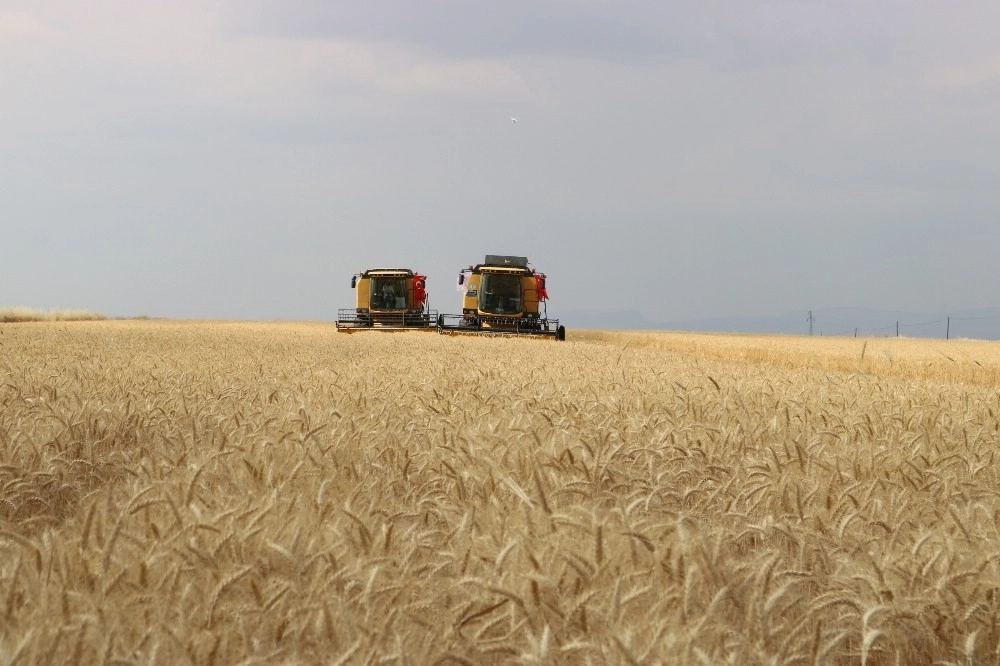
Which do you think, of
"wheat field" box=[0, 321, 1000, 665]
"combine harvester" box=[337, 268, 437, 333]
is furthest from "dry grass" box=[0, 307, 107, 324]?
"wheat field" box=[0, 321, 1000, 665]

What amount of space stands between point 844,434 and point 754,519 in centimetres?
199

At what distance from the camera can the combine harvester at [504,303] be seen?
32.5 meters

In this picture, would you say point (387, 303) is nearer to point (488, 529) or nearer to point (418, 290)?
point (418, 290)

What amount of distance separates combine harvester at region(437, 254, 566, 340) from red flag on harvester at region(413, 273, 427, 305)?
483cm

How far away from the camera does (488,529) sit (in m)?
2.82

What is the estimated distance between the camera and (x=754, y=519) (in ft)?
10.7

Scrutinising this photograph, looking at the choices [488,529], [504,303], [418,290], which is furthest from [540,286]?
[488,529]

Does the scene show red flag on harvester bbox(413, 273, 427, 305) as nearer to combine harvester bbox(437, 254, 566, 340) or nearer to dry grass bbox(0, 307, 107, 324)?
combine harvester bbox(437, 254, 566, 340)

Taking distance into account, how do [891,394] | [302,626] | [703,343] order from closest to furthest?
1. [302,626]
2. [891,394]
3. [703,343]

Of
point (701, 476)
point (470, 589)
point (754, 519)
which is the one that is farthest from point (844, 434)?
point (470, 589)

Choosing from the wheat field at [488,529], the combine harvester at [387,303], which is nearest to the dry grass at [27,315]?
the combine harvester at [387,303]

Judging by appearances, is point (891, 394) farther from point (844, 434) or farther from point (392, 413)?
point (392, 413)

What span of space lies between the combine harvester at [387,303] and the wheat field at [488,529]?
31.3 m

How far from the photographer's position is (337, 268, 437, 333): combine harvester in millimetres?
37469
